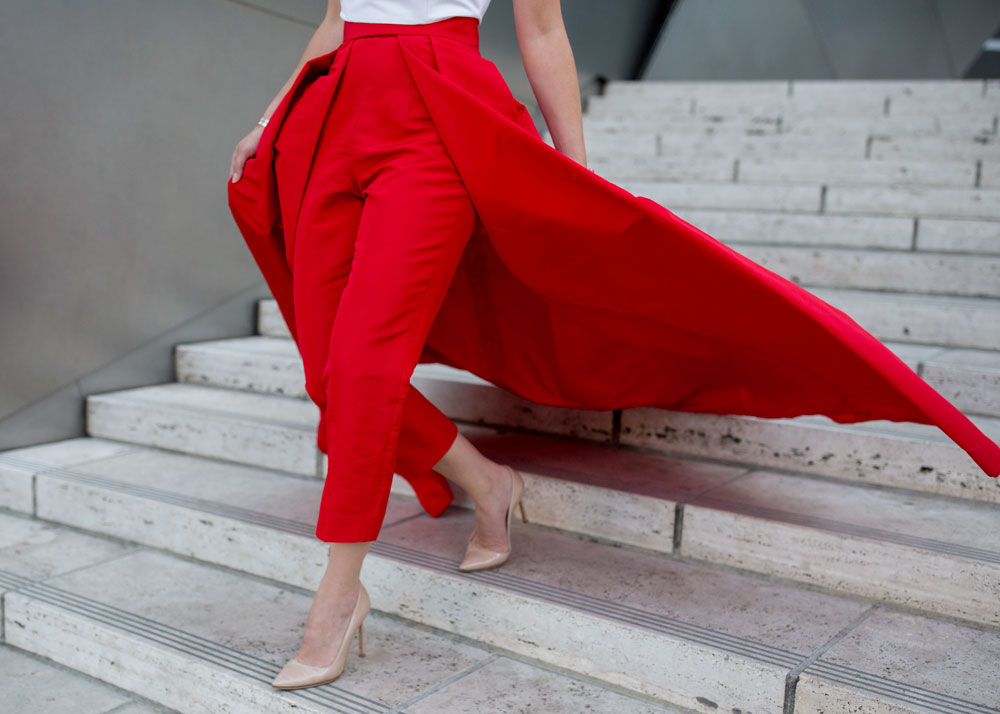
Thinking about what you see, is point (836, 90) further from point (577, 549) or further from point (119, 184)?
point (577, 549)

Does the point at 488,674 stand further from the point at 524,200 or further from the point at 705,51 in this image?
the point at 705,51

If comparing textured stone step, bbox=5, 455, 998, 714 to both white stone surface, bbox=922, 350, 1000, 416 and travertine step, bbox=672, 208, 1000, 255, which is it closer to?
white stone surface, bbox=922, 350, 1000, 416

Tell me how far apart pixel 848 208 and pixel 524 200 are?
2.93m

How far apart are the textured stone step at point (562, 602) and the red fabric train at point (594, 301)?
35 centimetres

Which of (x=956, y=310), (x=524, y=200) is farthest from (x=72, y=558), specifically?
(x=956, y=310)

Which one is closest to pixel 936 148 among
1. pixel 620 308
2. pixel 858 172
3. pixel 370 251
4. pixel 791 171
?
pixel 858 172

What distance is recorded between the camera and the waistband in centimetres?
185

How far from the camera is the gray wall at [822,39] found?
25.8 ft

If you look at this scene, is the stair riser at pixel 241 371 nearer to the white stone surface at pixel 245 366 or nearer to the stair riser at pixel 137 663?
the white stone surface at pixel 245 366

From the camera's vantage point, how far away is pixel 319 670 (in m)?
1.89

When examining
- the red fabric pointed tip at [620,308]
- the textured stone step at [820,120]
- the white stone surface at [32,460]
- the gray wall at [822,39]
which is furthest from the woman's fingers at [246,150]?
the gray wall at [822,39]

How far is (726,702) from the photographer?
6.04 ft

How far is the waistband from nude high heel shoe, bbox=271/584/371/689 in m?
1.12

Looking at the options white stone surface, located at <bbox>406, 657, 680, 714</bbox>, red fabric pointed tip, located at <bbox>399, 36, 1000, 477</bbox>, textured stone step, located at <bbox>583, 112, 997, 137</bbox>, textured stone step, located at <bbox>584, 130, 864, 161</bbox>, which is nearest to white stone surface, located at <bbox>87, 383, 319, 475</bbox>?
red fabric pointed tip, located at <bbox>399, 36, 1000, 477</bbox>
